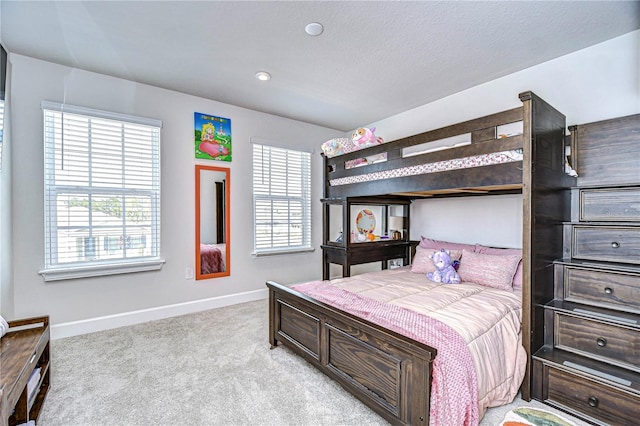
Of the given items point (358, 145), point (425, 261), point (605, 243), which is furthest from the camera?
point (425, 261)

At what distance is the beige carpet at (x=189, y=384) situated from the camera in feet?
5.53

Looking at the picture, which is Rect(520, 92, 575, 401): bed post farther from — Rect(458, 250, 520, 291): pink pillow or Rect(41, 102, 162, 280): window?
Rect(41, 102, 162, 280): window

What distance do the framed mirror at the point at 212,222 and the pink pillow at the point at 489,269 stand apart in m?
2.80

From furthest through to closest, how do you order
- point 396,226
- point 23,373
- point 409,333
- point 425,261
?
point 396,226 → point 425,261 → point 409,333 → point 23,373

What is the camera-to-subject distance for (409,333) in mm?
1601

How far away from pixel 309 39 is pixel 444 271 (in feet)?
7.80

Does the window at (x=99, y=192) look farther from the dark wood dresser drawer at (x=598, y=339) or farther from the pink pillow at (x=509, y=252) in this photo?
the dark wood dresser drawer at (x=598, y=339)

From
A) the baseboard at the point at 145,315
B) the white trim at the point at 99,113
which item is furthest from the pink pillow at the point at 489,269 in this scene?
the white trim at the point at 99,113

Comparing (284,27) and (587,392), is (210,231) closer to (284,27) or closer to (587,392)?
(284,27)

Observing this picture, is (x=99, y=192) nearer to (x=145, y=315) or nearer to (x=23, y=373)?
(x=145, y=315)

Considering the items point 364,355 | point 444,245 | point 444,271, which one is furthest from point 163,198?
point 444,245

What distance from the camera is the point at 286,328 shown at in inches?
96.0

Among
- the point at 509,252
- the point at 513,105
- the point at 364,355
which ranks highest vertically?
the point at 513,105

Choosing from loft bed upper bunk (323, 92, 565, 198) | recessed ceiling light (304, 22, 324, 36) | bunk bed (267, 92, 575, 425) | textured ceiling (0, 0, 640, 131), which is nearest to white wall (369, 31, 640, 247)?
textured ceiling (0, 0, 640, 131)
